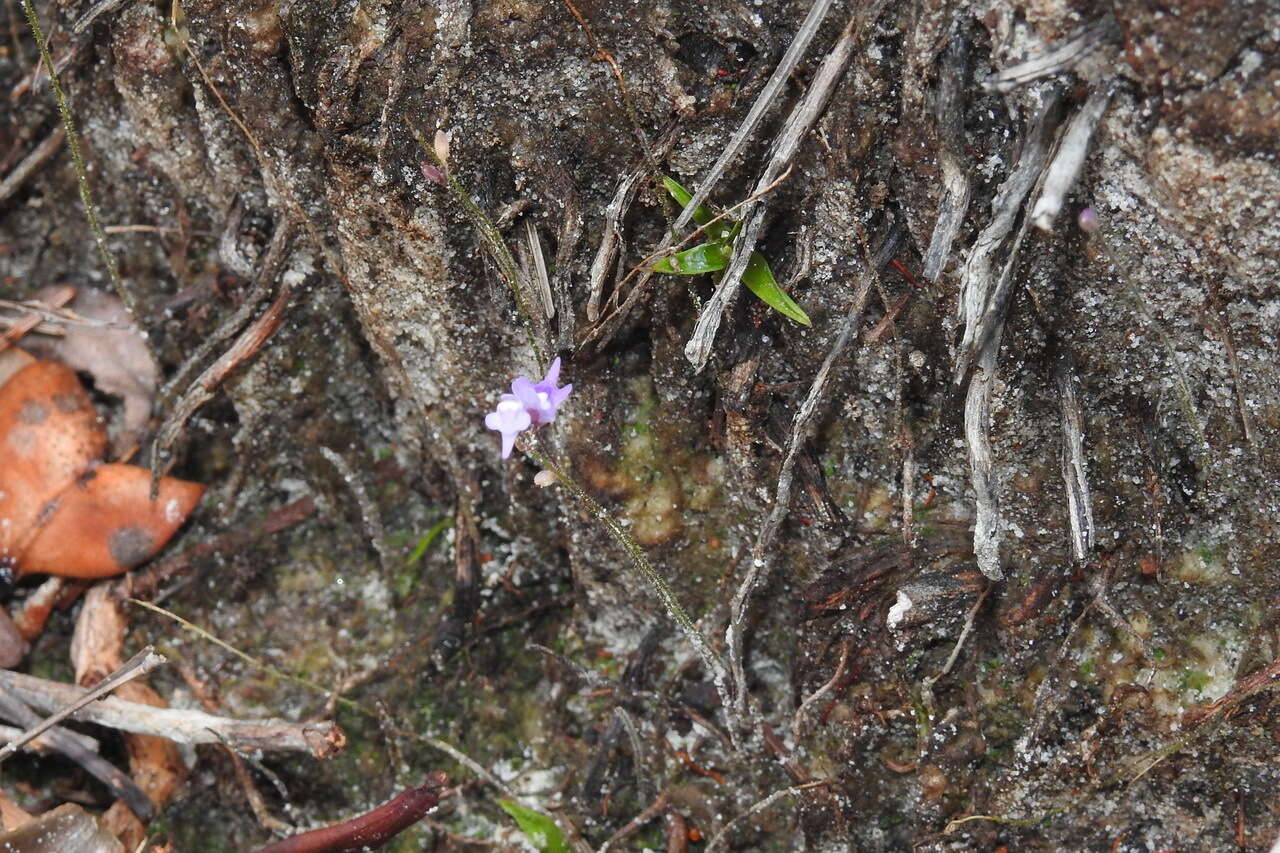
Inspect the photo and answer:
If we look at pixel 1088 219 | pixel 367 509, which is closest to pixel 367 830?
pixel 367 509

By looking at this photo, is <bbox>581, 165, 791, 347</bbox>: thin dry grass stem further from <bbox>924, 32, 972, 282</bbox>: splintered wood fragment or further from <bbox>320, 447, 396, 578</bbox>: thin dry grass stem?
<bbox>320, 447, 396, 578</bbox>: thin dry grass stem

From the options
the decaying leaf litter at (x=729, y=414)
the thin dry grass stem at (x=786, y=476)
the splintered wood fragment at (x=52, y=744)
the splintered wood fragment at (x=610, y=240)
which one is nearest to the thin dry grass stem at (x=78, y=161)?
the decaying leaf litter at (x=729, y=414)

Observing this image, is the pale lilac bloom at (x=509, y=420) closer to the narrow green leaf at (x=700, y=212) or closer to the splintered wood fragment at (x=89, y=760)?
the narrow green leaf at (x=700, y=212)

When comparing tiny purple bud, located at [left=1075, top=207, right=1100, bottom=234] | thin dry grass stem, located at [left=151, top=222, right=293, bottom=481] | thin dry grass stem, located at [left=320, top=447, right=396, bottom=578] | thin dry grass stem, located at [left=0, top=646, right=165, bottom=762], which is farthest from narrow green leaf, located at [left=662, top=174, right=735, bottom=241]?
thin dry grass stem, located at [left=0, top=646, right=165, bottom=762]

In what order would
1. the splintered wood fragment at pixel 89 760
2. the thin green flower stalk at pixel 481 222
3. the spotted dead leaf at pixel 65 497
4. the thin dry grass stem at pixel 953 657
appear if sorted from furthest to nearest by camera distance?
1. the spotted dead leaf at pixel 65 497
2. the splintered wood fragment at pixel 89 760
3. the thin dry grass stem at pixel 953 657
4. the thin green flower stalk at pixel 481 222

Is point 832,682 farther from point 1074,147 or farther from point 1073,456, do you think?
point 1074,147

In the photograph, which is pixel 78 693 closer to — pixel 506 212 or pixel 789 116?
pixel 506 212

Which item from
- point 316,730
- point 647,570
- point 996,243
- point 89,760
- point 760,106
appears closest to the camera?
point 996,243

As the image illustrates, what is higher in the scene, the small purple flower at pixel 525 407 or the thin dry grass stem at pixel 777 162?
the thin dry grass stem at pixel 777 162

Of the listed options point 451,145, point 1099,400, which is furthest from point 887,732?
point 451,145
